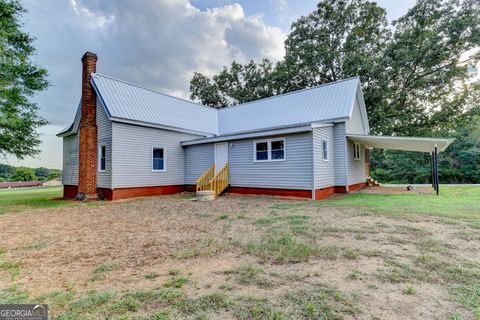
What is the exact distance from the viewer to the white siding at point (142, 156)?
10.9 m

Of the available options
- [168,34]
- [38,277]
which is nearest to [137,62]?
[168,34]

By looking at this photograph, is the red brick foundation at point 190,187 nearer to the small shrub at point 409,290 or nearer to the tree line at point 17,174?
the small shrub at point 409,290

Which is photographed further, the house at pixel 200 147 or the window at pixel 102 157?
the window at pixel 102 157

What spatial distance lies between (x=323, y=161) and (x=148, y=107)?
9.95 meters

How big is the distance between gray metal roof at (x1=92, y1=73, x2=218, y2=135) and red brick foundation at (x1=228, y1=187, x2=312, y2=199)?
527 cm

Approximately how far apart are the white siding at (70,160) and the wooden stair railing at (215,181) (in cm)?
718

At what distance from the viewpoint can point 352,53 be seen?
66.0 ft

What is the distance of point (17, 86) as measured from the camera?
14742 mm

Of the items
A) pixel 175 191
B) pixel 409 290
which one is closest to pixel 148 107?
pixel 175 191

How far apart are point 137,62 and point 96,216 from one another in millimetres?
12626

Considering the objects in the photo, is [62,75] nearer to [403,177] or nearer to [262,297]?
[262,297]

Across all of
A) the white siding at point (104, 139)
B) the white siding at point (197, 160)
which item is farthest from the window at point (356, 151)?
the white siding at point (104, 139)

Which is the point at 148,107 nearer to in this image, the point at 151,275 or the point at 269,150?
the point at 269,150

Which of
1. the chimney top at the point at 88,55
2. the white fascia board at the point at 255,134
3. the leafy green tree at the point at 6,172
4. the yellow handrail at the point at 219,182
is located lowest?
the yellow handrail at the point at 219,182
